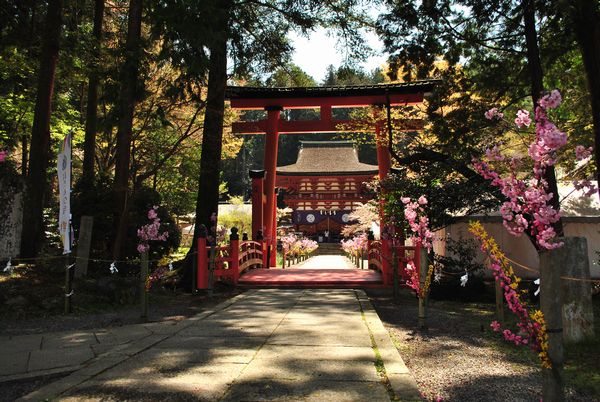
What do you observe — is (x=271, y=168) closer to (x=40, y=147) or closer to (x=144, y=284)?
(x=40, y=147)

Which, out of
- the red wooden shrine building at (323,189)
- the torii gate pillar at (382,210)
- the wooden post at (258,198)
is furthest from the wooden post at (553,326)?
the red wooden shrine building at (323,189)

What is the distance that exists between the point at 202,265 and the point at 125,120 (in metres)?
3.64

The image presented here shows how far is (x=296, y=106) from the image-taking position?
16078mm

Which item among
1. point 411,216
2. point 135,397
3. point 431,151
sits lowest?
point 135,397

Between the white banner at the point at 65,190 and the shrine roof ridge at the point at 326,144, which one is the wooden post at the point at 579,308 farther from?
the shrine roof ridge at the point at 326,144

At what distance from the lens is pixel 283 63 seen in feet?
41.0

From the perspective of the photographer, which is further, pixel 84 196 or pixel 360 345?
pixel 84 196

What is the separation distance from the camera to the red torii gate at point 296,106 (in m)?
14.6

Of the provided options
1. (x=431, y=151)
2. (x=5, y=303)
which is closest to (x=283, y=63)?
(x=431, y=151)

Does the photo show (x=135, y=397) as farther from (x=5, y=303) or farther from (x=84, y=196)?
(x=84, y=196)

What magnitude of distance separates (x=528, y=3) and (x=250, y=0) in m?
6.24

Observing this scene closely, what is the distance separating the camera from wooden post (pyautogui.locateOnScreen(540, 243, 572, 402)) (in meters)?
2.70

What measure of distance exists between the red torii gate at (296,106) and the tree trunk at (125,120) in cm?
405

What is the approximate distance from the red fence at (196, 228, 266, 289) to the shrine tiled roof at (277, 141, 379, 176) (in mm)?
22071
